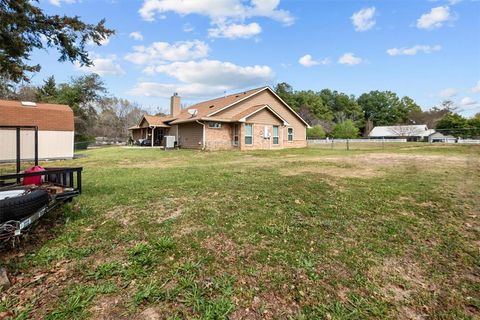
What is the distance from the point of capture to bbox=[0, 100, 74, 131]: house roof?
1664 cm

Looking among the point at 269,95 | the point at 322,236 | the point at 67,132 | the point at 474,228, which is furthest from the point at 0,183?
the point at 269,95

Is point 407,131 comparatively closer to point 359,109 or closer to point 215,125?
point 359,109

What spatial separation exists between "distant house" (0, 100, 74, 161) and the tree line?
162 feet

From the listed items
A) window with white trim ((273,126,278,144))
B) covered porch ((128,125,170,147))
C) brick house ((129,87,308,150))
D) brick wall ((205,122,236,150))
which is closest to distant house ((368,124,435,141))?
brick house ((129,87,308,150))

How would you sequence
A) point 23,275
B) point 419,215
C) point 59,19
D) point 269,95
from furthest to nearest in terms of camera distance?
1. point 269,95
2. point 59,19
3. point 419,215
4. point 23,275

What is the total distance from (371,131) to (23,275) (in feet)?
247

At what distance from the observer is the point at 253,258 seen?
3.35 metres

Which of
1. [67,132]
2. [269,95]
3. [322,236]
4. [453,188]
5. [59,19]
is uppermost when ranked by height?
[269,95]

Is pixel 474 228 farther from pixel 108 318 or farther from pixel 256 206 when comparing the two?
pixel 108 318

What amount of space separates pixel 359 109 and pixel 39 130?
73.8 meters

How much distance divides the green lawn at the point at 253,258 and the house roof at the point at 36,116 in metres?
15.4

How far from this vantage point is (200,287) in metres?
2.82

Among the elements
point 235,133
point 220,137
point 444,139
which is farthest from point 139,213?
point 444,139

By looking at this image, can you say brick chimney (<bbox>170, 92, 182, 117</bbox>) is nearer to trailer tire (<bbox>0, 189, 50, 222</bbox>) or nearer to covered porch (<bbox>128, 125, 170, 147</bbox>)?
covered porch (<bbox>128, 125, 170, 147</bbox>)
